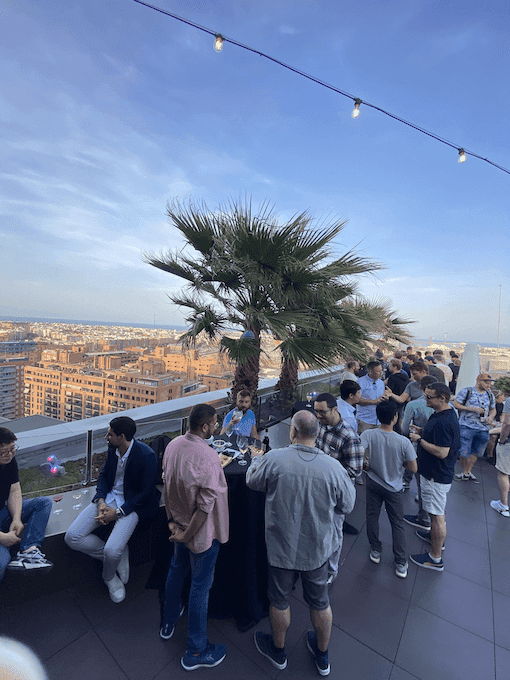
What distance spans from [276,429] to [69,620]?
4131mm

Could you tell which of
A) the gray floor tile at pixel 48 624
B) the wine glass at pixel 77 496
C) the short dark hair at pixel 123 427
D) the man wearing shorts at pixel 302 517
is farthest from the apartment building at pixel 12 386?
the man wearing shorts at pixel 302 517

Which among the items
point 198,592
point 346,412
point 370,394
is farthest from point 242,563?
point 370,394

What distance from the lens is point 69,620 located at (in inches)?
71.1

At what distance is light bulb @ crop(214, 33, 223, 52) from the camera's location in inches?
133

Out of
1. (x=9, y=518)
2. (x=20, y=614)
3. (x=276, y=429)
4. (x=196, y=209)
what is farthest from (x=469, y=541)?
(x=196, y=209)

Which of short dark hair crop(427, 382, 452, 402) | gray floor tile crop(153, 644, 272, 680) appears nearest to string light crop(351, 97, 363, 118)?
short dark hair crop(427, 382, 452, 402)

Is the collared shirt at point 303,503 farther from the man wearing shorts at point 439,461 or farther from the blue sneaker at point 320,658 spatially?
the man wearing shorts at point 439,461

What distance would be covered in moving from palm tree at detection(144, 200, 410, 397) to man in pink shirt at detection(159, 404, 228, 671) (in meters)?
2.63

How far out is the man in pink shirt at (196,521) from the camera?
1528 millimetres

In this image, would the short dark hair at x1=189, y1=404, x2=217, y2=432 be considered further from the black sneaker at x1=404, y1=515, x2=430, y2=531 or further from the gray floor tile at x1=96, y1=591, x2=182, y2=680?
the black sneaker at x1=404, y1=515, x2=430, y2=531

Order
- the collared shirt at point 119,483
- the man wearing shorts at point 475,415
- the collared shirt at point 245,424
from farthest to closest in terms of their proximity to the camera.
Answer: the man wearing shorts at point 475,415 < the collared shirt at point 245,424 < the collared shirt at point 119,483

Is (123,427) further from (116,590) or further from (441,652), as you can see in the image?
(441,652)

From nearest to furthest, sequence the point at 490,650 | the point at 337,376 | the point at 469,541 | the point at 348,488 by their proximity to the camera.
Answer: the point at 348,488 < the point at 490,650 < the point at 469,541 < the point at 337,376

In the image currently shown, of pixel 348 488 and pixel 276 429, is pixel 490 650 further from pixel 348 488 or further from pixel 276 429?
pixel 276 429
